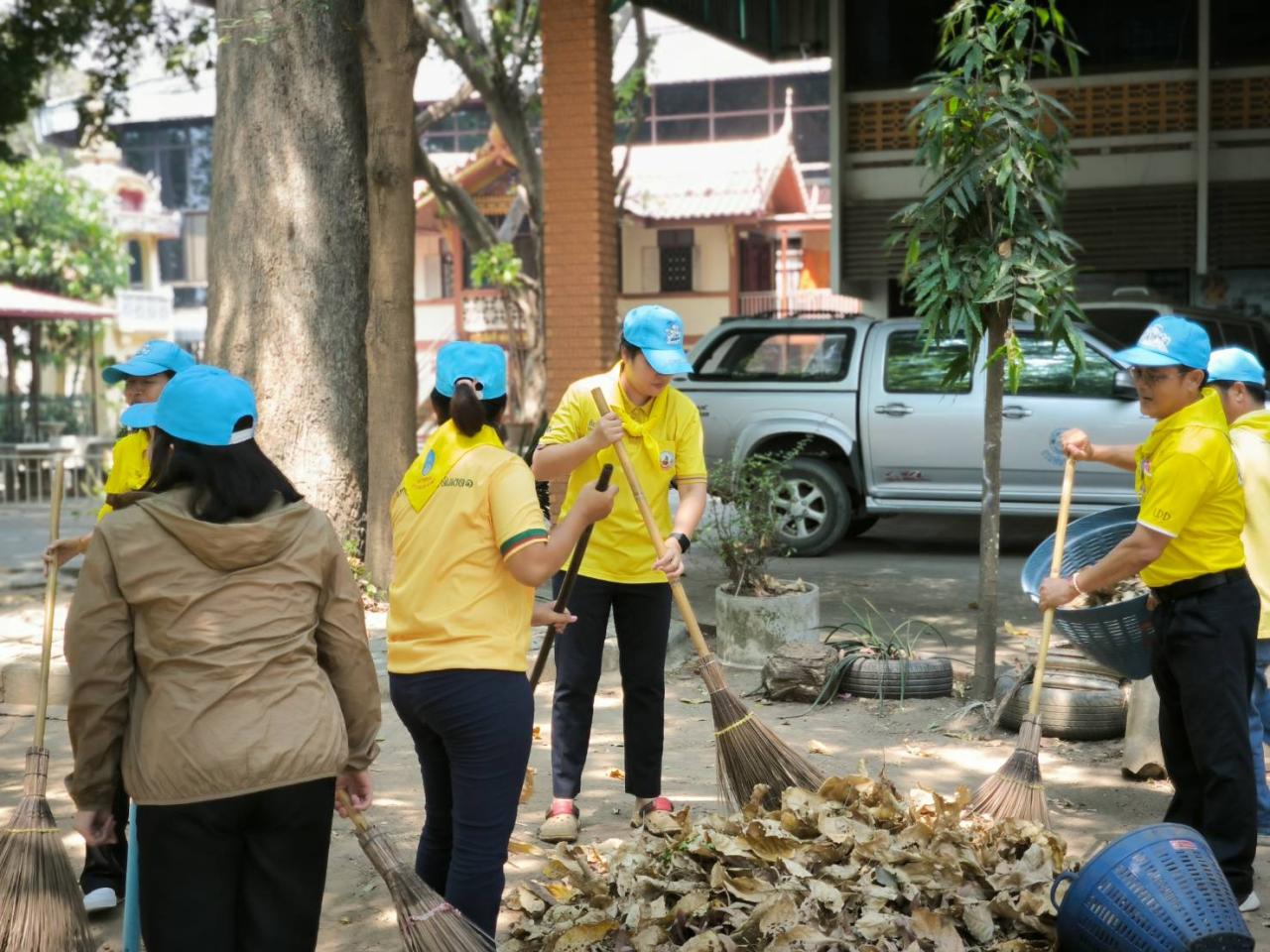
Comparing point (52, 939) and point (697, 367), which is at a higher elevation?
point (697, 367)

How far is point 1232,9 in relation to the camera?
1405 cm

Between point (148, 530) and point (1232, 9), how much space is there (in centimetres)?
1401

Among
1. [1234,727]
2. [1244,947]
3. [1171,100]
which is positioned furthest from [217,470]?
[1171,100]

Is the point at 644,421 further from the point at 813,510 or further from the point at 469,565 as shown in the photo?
the point at 813,510

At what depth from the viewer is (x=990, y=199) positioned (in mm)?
6367

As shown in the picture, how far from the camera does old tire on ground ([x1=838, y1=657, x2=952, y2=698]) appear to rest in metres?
6.94

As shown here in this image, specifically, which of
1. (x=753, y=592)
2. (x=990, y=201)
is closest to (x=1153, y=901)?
(x=990, y=201)

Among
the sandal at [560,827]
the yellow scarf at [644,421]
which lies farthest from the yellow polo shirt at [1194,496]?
the sandal at [560,827]

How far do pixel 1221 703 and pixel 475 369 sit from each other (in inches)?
96.0

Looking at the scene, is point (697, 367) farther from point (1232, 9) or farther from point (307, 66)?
point (1232, 9)

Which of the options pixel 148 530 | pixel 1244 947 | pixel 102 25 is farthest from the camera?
pixel 102 25

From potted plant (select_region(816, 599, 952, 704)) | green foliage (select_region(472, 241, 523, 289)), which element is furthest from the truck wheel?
green foliage (select_region(472, 241, 523, 289))

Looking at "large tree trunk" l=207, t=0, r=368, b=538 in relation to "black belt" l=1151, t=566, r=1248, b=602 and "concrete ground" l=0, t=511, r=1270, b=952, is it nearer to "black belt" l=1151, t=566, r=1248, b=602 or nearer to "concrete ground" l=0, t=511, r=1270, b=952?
"concrete ground" l=0, t=511, r=1270, b=952

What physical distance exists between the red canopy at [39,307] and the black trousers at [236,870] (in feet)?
60.9
